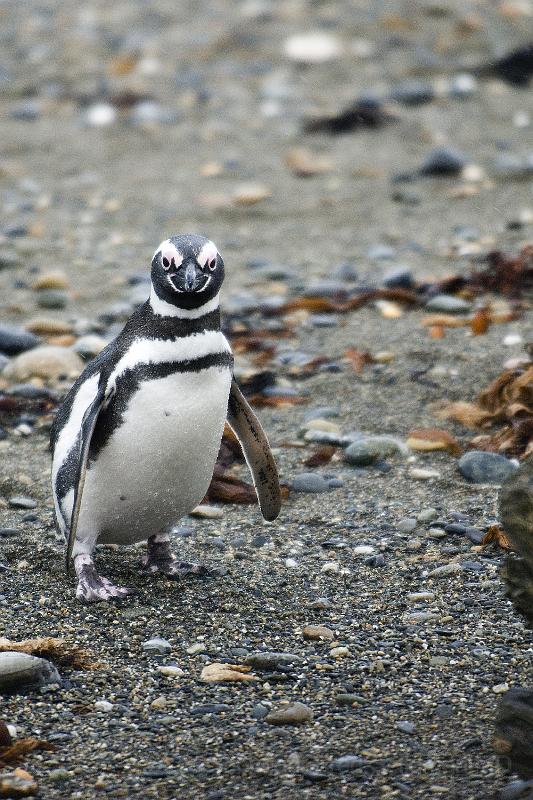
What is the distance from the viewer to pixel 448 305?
664 cm

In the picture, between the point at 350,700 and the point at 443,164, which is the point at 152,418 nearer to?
the point at 350,700

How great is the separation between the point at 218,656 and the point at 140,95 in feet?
27.5

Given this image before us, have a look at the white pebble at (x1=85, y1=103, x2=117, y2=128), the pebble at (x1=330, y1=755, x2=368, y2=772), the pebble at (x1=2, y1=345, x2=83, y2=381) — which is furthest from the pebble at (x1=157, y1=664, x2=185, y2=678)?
the white pebble at (x1=85, y1=103, x2=117, y2=128)

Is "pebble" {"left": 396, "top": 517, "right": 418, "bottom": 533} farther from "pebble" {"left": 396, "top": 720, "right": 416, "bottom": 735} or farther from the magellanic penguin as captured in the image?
"pebble" {"left": 396, "top": 720, "right": 416, "bottom": 735}

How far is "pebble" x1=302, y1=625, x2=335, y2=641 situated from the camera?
361 centimetres

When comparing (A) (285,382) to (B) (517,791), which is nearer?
(B) (517,791)

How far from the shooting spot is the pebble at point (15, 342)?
632 cm

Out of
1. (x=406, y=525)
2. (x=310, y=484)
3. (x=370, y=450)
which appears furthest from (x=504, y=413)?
(x=406, y=525)

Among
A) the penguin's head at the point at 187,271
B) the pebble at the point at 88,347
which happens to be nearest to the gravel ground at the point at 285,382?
the pebble at the point at 88,347

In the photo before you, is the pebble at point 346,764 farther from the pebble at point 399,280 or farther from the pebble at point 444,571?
the pebble at point 399,280

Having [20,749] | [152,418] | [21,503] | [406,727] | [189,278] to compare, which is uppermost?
[189,278]

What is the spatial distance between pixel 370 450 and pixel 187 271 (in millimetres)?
1507

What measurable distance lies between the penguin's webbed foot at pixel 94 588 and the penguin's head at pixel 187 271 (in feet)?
2.72

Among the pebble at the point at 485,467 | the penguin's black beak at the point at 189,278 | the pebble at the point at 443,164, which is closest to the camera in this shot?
the penguin's black beak at the point at 189,278
